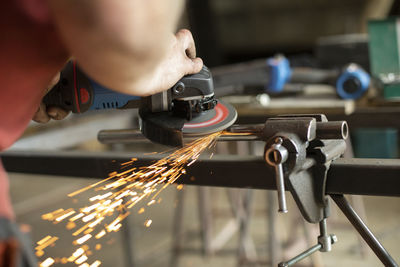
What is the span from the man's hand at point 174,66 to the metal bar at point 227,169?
264mm

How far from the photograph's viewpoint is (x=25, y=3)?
65cm

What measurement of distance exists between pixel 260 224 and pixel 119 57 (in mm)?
2936

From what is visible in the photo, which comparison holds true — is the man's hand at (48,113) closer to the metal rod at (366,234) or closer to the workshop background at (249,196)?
the workshop background at (249,196)

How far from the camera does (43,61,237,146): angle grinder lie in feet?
3.11

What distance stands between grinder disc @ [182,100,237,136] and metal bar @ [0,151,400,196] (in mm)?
134

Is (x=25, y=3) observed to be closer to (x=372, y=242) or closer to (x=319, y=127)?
(x=319, y=127)

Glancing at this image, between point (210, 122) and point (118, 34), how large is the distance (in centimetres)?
42

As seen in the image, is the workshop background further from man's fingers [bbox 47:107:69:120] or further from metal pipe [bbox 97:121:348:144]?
man's fingers [bbox 47:107:69:120]

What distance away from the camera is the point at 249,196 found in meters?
2.55

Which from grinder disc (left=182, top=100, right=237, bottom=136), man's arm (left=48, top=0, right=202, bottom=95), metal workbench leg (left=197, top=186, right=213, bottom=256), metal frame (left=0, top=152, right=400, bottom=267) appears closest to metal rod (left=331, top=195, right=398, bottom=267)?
metal frame (left=0, top=152, right=400, bottom=267)

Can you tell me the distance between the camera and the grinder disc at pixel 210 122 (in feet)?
3.12

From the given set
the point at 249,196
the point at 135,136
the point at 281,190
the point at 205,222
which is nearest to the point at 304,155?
the point at 281,190

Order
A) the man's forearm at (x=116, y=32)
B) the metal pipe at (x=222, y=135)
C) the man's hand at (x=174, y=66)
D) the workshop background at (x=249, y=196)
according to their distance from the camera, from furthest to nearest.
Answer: the workshop background at (x=249, y=196) < the metal pipe at (x=222, y=135) < the man's hand at (x=174, y=66) < the man's forearm at (x=116, y=32)

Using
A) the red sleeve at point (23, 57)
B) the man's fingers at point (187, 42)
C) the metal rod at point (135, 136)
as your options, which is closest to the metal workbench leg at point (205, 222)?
the metal rod at point (135, 136)
